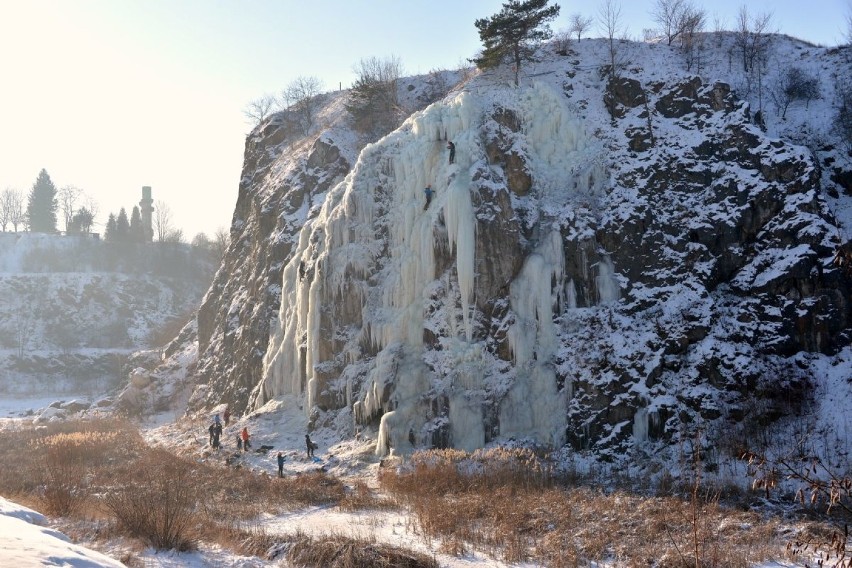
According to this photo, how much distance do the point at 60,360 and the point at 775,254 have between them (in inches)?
1984

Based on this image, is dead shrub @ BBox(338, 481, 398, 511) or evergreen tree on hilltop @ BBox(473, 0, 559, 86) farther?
evergreen tree on hilltop @ BBox(473, 0, 559, 86)

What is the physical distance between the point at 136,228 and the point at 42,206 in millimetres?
13053

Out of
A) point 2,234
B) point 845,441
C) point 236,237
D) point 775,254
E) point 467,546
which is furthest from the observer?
point 2,234

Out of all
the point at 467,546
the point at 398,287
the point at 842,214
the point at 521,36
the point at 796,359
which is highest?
the point at 521,36

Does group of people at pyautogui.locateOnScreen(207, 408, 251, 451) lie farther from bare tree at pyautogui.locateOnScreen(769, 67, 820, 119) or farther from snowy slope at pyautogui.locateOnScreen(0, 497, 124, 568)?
bare tree at pyautogui.locateOnScreen(769, 67, 820, 119)

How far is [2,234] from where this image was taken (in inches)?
2714

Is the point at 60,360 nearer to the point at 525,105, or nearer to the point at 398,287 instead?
the point at 398,287

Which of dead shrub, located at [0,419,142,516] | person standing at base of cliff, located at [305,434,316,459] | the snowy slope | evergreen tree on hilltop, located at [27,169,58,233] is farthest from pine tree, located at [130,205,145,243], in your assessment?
the snowy slope

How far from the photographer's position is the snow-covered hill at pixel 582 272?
766 inches

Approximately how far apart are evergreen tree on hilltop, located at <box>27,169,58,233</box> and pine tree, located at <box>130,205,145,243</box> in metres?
10.0

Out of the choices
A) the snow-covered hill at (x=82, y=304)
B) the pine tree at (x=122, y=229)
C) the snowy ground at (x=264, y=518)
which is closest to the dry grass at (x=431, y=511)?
the snowy ground at (x=264, y=518)

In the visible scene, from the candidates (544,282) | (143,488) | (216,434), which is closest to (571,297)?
(544,282)

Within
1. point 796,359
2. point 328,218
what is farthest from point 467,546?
point 328,218

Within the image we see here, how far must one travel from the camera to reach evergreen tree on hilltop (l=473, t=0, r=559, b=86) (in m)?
28.9
